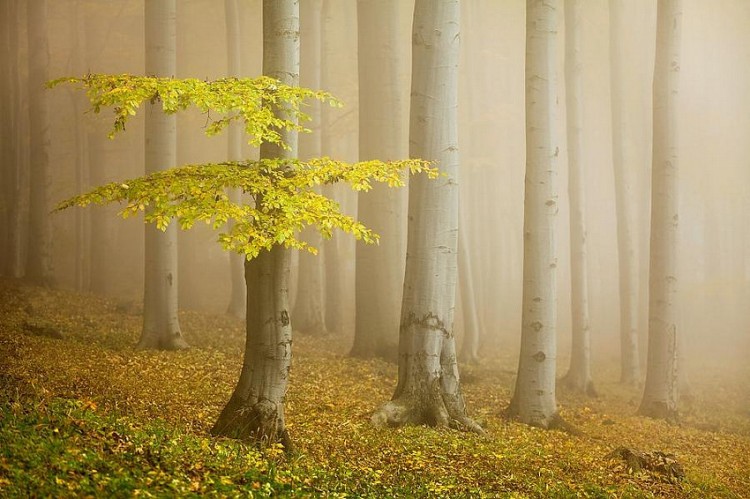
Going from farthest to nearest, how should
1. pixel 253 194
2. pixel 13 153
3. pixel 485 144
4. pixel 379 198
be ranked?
pixel 485 144 < pixel 13 153 < pixel 379 198 < pixel 253 194

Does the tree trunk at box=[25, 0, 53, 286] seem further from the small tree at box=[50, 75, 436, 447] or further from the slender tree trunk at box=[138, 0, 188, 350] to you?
the small tree at box=[50, 75, 436, 447]

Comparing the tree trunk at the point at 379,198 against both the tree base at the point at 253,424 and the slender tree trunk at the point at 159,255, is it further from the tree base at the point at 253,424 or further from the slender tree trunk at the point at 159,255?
the tree base at the point at 253,424

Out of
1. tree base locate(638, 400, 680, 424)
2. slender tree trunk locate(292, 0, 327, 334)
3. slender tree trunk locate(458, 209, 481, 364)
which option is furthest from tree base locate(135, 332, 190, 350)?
tree base locate(638, 400, 680, 424)

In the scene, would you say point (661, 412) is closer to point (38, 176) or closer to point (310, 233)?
point (310, 233)

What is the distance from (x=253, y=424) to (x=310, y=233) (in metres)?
12.1

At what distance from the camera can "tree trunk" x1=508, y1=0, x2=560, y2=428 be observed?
11.6m

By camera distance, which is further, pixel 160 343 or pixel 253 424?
pixel 160 343

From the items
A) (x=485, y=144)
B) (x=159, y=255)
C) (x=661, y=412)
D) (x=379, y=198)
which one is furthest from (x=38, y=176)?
(x=661, y=412)

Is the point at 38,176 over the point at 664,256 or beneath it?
over

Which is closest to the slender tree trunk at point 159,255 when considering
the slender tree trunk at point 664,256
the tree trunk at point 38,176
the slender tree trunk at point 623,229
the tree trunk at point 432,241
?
the tree trunk at point 432,241

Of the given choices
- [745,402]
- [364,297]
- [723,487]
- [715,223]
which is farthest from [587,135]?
[723,487]

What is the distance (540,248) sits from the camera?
11.8 m

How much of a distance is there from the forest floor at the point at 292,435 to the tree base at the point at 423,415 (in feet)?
0.83

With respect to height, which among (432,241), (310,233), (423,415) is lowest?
(423,415)
